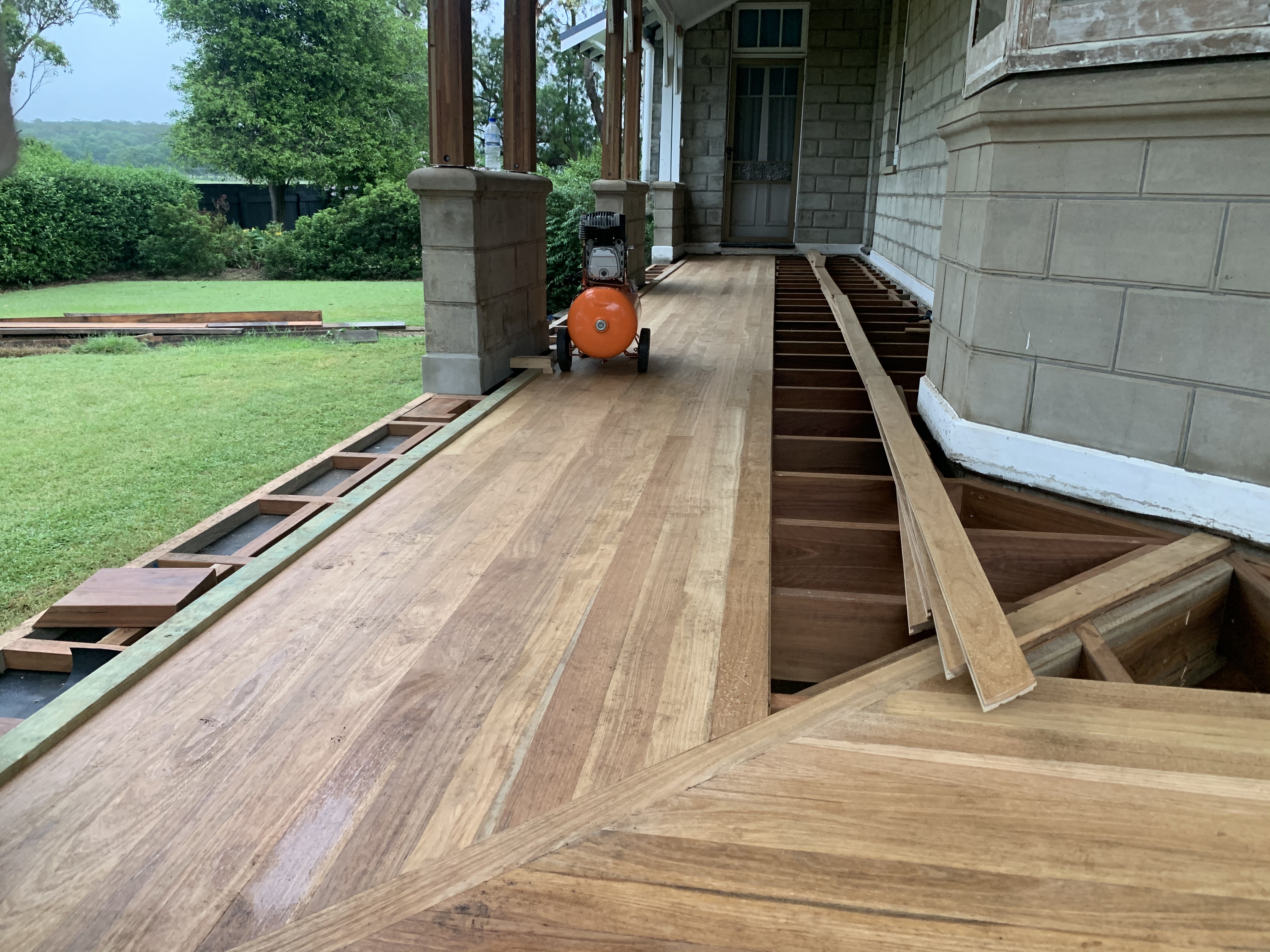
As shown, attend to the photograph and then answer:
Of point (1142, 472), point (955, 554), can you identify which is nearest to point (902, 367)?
point (1142, 472)

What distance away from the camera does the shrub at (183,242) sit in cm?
1529

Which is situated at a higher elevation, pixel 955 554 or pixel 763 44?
pixel 763 44

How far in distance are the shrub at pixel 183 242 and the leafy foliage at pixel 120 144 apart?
4.11ft

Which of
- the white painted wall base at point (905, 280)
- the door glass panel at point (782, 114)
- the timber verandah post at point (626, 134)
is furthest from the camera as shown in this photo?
the door glass panel at point (782, 114)

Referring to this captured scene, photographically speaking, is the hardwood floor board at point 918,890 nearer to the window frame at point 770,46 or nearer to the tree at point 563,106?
the window frame at point 770,46

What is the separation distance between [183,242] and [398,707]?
645 inches

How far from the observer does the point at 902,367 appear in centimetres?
497

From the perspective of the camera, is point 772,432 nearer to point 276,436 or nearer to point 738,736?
point 738,736

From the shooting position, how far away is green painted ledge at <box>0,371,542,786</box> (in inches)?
58.3

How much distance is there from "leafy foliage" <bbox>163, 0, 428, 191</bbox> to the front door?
9194 mm

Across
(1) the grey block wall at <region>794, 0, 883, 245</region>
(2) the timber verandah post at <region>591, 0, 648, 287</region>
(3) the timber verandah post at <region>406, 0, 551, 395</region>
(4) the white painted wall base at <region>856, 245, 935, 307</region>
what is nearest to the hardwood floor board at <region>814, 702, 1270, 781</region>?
(3) the timber verandah post at <region>406, 0, 551, 395</region>

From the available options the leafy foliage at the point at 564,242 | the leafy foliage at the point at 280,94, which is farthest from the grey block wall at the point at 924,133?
the leafy foliage at the point at 280,94

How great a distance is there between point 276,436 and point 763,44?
412 inches

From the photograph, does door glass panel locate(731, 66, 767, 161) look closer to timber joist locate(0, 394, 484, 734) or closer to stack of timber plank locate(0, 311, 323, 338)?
stack of timber plank locate(0, 311, 323, 338)
